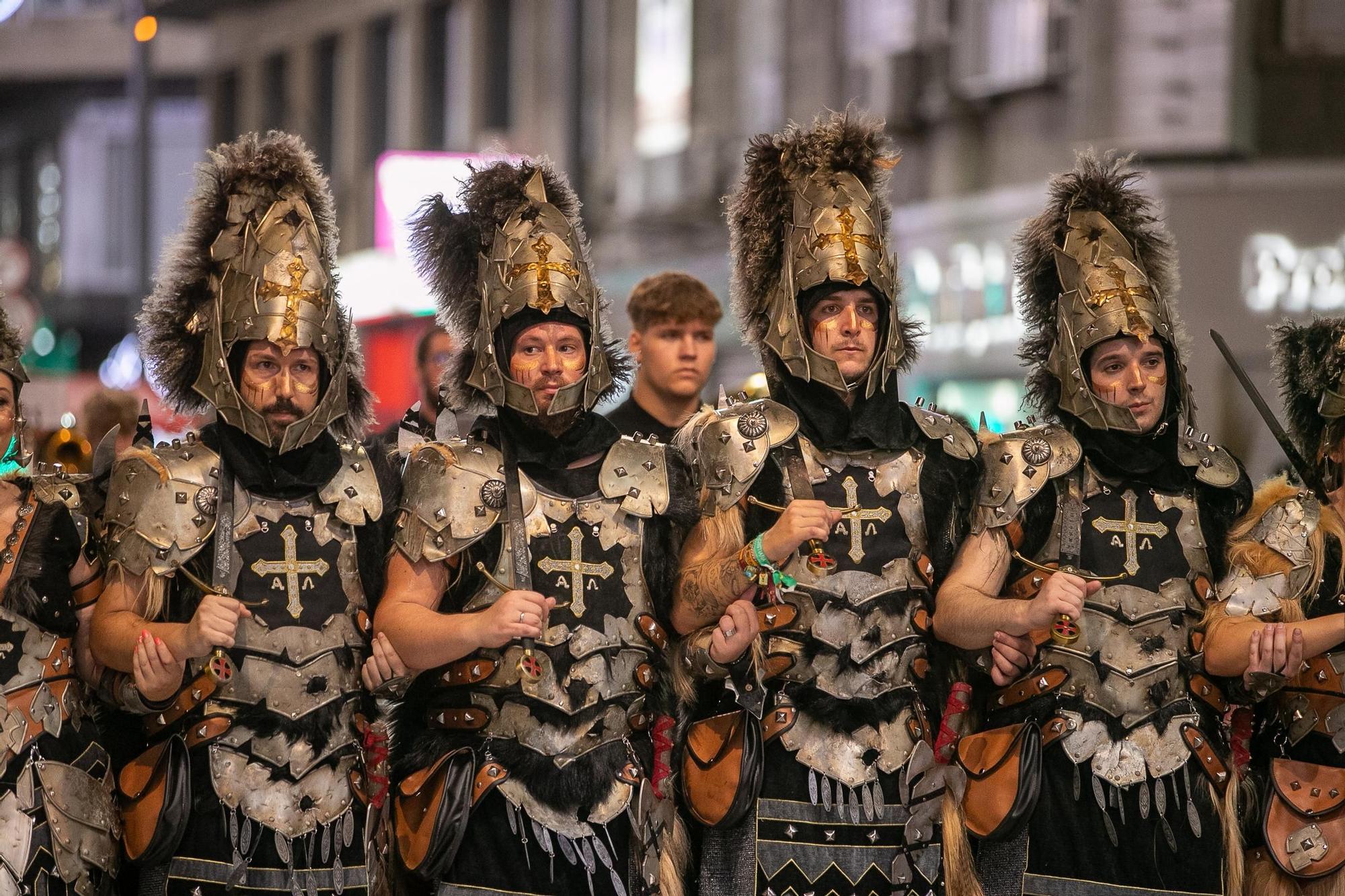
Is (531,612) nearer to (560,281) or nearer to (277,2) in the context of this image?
(560,281)

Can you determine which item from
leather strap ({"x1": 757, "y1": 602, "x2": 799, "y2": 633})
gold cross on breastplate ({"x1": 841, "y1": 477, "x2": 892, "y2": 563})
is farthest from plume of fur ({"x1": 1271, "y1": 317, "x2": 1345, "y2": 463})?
leather strap ({"x1": 757, "y1": 602, "x2": 799, "y2": 633})

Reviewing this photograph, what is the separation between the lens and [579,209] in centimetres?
551

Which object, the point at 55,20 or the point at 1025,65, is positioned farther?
the point at 55,20

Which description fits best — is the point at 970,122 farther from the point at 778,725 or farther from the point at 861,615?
the point at 778,725

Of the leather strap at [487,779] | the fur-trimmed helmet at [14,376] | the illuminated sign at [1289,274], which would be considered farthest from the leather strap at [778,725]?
the illuminated sign at [1289,274]

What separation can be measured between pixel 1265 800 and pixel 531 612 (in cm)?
216

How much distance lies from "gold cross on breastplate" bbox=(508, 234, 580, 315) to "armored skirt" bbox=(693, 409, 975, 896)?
0.77 metres

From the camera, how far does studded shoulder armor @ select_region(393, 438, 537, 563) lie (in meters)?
4.97

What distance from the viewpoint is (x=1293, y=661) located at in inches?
195

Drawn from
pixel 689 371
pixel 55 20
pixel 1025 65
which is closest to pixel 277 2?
pixel 55 20

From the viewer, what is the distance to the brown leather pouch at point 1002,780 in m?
5.02

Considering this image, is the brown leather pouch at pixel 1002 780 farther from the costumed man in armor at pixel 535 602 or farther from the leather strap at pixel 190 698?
the leather strap at pixel 190 698

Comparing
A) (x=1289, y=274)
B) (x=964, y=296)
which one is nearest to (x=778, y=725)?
(x=1289, y=274)

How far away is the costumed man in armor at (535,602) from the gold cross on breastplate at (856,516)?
0.44m
